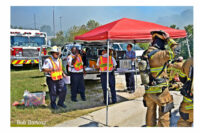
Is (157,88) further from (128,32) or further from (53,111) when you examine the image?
(53,111)

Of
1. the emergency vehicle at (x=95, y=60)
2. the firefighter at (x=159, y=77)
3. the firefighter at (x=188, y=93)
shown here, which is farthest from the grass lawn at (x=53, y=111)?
the firefighter at (x=188, y=93)

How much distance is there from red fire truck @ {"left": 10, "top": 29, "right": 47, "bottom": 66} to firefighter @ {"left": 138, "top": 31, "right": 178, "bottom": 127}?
26.3 feet

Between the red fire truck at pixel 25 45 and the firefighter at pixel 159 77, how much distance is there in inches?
315

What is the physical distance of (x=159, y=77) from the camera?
3.55 m

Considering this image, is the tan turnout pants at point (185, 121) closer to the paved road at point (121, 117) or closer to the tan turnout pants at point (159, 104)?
the tan turnout pants at point (159, 104)

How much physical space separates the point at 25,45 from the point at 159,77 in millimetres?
9733

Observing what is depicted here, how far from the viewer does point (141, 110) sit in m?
4.89

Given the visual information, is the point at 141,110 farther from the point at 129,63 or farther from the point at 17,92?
the point at 17,92

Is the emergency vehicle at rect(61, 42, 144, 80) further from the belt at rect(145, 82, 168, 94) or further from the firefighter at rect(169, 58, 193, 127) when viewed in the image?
the firefighter at rect(169, 58, 193, 127)

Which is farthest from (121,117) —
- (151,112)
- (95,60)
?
(95,60)

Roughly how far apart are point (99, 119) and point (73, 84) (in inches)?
67.5

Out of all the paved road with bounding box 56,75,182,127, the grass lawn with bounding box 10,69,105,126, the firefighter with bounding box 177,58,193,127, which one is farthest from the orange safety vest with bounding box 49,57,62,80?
the firefighter with bounding box 177,58,193,127

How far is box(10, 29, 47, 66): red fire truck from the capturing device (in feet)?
34.4

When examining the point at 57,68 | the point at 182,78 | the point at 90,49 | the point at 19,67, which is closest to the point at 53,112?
the point at 57,68
